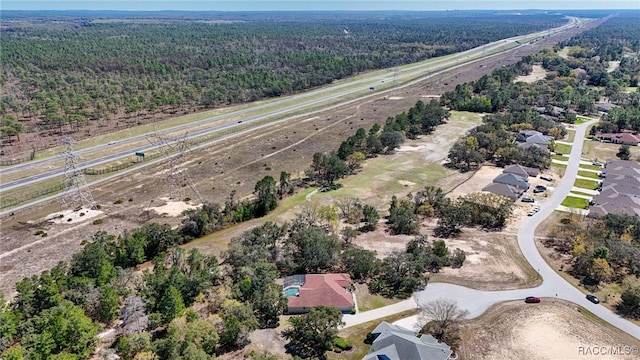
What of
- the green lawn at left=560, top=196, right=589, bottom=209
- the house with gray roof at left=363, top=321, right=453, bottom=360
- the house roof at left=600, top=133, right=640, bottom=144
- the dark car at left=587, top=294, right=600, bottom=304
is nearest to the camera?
the house with gray roof at left=363, top=321, right=453, bottom=360

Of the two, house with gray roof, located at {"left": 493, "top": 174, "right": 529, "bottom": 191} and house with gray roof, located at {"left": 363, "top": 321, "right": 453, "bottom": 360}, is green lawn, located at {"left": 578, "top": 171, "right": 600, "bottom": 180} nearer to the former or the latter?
house with gray roof, located at {"left": 493, "top": 174, "right": 529, "bottom": 191}

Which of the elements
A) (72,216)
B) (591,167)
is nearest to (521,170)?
(591,167)

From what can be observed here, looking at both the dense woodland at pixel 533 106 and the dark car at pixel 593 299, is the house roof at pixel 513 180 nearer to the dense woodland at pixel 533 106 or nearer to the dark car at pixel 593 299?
the dense woodland at pixel 533 106

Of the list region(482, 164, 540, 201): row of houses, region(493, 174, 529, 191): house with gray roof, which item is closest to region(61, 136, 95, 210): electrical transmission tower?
region(482, 164, 540, 201): row of houses

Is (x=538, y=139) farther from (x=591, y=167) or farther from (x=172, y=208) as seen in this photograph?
(x=172, y=208)

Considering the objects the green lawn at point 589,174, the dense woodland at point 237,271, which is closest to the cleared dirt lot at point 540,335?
the dense woodland at point 237,271

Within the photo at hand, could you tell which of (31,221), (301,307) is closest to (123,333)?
(301,307)

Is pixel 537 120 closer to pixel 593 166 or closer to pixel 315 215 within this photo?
pixel 593 166
